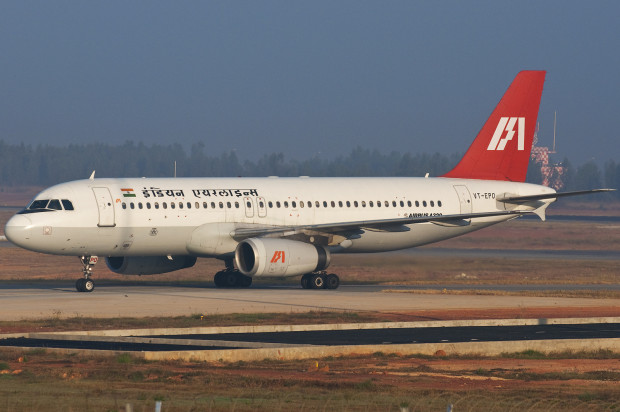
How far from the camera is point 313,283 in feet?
151

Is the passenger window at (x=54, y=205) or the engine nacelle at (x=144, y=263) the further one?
the engine nacelle at (x=144, y=263)

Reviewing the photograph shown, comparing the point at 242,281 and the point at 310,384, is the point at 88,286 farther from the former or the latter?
the point at 310,384

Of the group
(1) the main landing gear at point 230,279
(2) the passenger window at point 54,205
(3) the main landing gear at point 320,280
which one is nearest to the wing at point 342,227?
(3) the main landing gear at point 320,280

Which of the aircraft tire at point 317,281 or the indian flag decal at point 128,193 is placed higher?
the indian flag decal at point 128,193

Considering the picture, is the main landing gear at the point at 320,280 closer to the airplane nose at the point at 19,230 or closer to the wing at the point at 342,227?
the wing at the point at 342,227

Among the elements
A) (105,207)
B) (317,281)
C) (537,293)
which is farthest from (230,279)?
(537,293)

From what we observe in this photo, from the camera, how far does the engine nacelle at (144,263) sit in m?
46.7

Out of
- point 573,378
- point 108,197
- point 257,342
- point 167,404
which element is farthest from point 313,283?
point 167,404

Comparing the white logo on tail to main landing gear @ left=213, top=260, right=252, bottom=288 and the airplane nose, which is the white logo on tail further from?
the airplane nose

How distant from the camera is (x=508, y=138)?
175ft

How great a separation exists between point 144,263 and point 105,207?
4.77 meters

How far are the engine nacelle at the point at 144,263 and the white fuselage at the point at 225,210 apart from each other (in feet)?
6.66

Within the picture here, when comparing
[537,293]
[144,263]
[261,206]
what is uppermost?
[261,206]

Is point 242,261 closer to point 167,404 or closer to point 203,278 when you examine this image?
point 203,278
